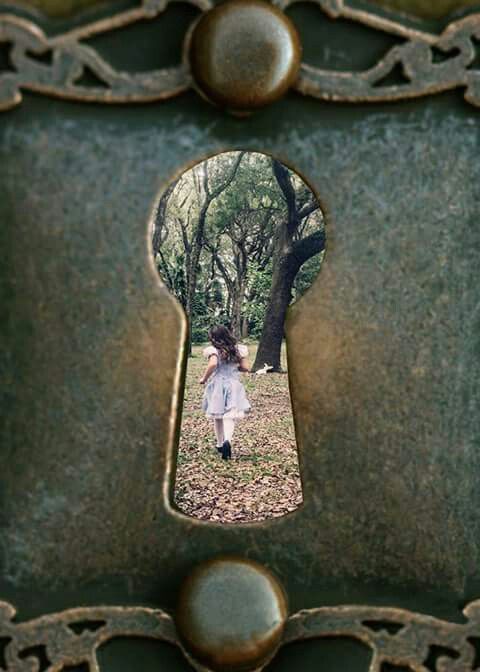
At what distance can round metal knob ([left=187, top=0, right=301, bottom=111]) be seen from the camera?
620 millimetres

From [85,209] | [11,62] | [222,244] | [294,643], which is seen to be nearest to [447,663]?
[294,643]

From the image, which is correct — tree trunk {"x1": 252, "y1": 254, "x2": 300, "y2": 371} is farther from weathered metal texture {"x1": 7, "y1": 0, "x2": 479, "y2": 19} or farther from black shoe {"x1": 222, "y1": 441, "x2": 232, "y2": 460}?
weathered metal texture {"x1": 7, "y1": 0, "x2": 479, "y2": 19}

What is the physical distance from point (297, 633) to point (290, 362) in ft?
0.89

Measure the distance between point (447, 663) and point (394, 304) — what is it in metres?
0.36

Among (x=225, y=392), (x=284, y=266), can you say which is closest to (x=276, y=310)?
(x=284, y=266)

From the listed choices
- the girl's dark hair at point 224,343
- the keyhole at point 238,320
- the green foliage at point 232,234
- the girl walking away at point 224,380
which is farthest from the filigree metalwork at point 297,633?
the green foliage at point 232,234

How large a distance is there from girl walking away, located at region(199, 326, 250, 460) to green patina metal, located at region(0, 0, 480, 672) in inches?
78.8

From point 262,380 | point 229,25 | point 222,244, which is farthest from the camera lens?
point 222,244

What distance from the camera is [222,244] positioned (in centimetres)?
696

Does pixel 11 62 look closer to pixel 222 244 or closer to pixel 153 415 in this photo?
pixel 153 415

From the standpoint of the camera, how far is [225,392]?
309 cm

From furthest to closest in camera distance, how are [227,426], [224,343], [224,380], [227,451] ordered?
1. [227,451]
2. [227,426]
3. [224,380]
4. [224,343]

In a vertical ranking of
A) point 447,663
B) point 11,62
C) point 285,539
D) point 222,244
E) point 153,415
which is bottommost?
point 447,663

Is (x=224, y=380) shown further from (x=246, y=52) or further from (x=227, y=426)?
(x=246, y=52)
